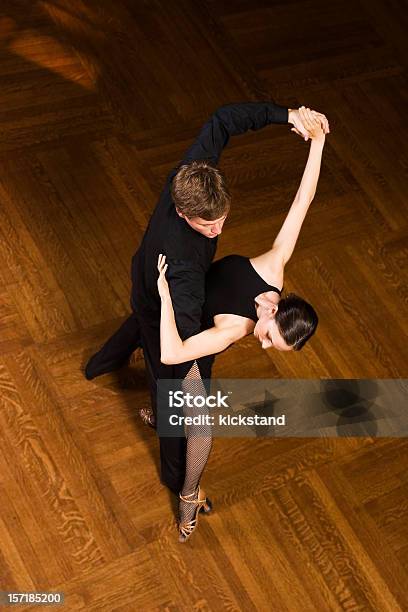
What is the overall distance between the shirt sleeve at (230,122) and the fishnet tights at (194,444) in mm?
585

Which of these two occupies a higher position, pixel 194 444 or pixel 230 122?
pixel 230 122

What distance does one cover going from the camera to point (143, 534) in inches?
108

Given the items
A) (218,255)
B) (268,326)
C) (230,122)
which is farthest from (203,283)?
(218,255)

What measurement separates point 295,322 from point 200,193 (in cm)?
40

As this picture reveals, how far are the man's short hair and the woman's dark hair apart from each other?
11.6 inches

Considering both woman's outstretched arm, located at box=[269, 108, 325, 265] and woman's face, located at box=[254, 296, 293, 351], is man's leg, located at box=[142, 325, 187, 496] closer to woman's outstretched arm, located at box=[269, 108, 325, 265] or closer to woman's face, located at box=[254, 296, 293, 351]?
woman's face, located at box=[254, 296, 293, 351]

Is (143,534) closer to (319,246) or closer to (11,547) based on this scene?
(11,547)

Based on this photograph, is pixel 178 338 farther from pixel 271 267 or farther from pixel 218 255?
pixel 218 255

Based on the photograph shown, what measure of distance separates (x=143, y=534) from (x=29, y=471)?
40cm

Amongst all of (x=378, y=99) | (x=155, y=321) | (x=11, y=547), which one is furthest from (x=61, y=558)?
(x=378, y=99)

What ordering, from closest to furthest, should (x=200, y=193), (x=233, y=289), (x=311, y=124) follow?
(x=200, y=193) → (x=233, y=289) → (x=311, y=124)

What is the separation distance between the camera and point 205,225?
2.22 metres

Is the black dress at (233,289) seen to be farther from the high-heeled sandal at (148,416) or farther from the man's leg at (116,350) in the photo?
the high-heeled sandal at (148,416)
